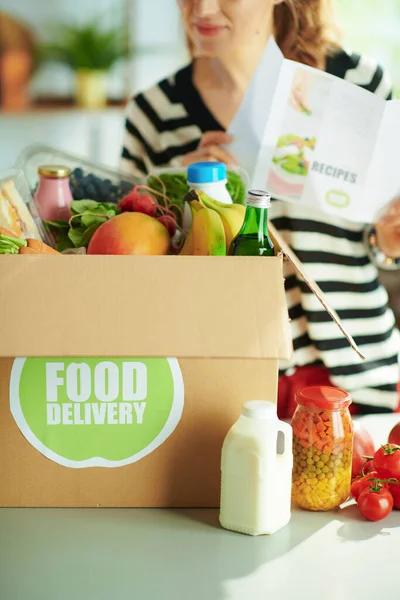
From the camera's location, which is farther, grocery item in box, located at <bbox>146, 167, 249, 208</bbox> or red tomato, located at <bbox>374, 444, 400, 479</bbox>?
grocery item in box, located at <bbox>146, 167, 249, 208</bbox>

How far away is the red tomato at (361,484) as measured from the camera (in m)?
1.11

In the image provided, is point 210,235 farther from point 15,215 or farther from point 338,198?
point 338,198

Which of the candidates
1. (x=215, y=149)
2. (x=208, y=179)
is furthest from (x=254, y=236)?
(x=215, y=149)

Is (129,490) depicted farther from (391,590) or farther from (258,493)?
(391,590)

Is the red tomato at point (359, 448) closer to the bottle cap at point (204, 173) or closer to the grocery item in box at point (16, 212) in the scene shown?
the bottle cap at point (204, 173)

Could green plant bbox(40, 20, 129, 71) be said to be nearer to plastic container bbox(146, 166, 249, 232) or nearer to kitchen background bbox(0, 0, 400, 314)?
kitchen background bbox(0, 0, 400, 314)

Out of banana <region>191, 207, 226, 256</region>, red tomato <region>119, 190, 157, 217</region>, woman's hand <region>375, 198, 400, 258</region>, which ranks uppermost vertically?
red tomato <region>119, 190, 157, 217</region>

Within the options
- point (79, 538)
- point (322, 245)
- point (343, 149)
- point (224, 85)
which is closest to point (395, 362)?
point (322, 245)

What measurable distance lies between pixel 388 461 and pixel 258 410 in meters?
0.24

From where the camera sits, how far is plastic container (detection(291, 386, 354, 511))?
105cm

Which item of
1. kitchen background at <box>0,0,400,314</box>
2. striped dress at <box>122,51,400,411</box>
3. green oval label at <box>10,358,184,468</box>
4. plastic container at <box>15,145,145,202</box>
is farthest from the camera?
kitchen background at <box>0,0,400,314</box>

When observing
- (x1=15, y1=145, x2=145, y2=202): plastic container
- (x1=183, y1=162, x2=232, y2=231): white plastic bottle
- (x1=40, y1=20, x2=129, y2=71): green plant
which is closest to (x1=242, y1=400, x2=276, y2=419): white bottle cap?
(x1=183, y1=162, x2=232, y2=231): white plastic bottle

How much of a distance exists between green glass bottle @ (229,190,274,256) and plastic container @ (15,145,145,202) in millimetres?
403

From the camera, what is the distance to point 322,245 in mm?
1755
